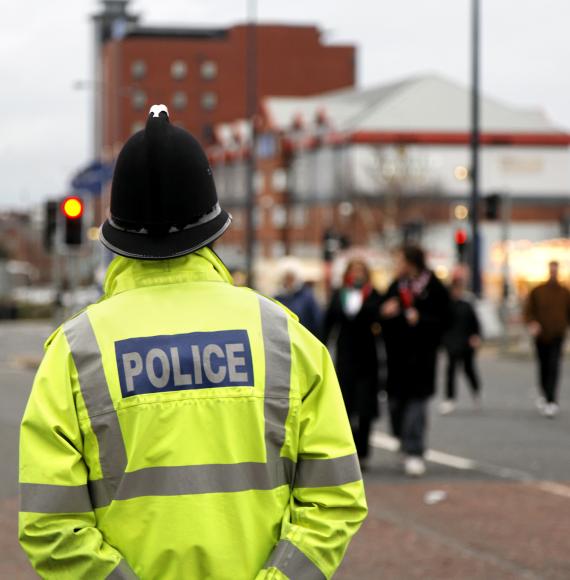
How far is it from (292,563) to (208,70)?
12374 centimetres

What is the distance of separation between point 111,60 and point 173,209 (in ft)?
402

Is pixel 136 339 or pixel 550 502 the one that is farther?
pixel 550 502

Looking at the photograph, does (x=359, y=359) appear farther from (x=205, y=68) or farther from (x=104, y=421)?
(x=205, y=68)

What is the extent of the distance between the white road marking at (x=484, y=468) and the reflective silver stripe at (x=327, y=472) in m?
7.79

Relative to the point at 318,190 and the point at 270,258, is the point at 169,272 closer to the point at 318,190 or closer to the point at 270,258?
the point at 318,190

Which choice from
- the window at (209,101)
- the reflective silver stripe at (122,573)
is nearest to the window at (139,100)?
the window at (209,101)

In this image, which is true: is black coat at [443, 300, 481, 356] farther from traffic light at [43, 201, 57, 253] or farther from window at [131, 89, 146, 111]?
window at [131, 89, 146, 111]

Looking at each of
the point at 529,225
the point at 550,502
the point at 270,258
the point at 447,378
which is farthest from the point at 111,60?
the point at 550,502

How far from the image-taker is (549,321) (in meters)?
17.9

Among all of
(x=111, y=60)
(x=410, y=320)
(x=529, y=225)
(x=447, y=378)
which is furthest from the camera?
(x=111, y=60)

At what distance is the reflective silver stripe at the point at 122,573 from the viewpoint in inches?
118

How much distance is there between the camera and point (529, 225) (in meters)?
89.8

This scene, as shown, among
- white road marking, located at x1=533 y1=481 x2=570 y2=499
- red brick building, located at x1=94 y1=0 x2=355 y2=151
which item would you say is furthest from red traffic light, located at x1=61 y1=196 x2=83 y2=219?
red brick building, located at x1=94 y1=0 x2=355 y2=151

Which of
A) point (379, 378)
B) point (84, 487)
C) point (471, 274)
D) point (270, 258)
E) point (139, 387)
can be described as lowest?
point (270, 258)
